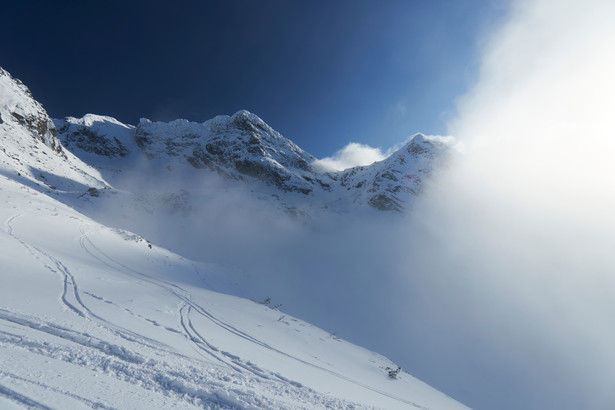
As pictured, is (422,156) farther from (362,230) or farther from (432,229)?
(362,230)

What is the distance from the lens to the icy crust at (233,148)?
7431cm

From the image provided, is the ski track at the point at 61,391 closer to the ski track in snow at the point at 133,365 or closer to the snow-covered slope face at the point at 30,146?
the ski track in snow at the point at 133,365

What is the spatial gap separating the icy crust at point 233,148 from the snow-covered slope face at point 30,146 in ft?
100

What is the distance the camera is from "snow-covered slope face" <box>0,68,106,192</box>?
33906mm

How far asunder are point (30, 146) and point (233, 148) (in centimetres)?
4512

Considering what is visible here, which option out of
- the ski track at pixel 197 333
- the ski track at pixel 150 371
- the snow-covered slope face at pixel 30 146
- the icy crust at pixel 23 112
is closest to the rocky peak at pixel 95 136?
the icy crust at pixel 23 112

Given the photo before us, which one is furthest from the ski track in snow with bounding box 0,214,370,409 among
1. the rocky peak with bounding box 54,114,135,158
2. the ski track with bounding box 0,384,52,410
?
the rocky peak with bounding box 54,114,135,158

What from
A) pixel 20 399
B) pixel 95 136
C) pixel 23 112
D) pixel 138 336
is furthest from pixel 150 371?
pixel 95 136

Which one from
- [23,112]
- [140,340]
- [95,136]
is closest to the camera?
[140,340]

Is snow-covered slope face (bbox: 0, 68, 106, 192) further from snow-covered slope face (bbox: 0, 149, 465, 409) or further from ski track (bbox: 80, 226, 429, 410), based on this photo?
snow-covered slope face (bbox: 0, 149, 465, 409)

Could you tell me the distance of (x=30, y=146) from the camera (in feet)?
135

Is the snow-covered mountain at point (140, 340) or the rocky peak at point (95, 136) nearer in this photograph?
the snow-covered mountain at point (140, 340)

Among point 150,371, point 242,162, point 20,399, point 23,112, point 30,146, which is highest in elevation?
point 242,162

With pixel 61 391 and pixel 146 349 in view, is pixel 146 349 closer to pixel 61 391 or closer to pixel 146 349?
pixel 146 349
